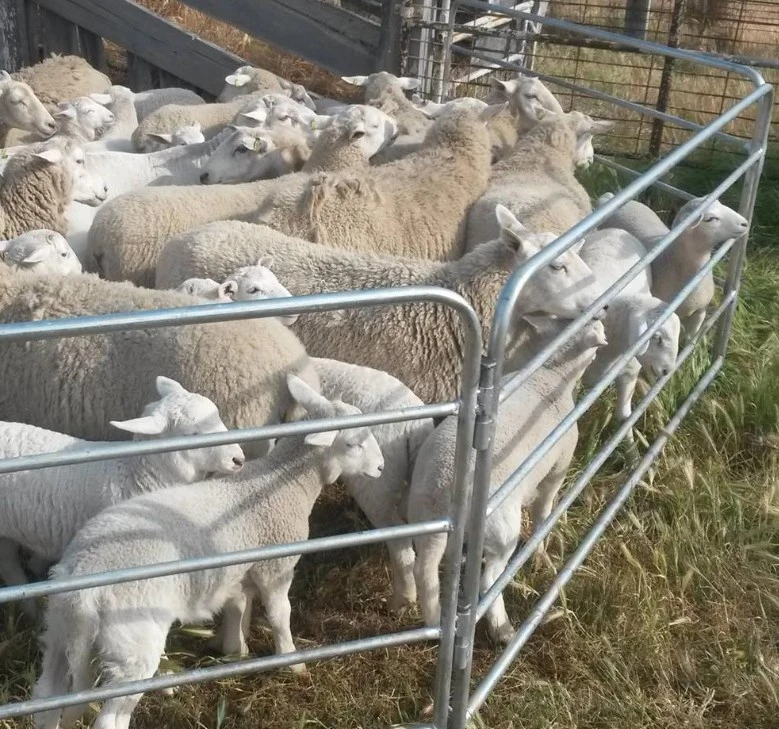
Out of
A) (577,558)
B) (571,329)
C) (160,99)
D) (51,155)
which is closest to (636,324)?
(577,558)

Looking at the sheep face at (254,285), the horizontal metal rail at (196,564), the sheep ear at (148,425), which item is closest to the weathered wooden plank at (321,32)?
the sheep face at (254,285)

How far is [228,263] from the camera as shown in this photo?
14.7 feet

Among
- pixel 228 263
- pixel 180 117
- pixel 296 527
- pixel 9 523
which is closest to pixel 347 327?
pixel 228 263

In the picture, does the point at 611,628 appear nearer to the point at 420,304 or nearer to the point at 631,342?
the point at 631,342

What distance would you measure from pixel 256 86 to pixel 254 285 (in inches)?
153

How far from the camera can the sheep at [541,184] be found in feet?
16.7

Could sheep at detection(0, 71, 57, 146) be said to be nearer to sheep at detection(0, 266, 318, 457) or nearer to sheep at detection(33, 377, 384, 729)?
sheep at detection(0, 266, 318, 457)

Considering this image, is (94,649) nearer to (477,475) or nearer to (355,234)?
(477,475)

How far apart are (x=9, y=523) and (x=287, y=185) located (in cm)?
250

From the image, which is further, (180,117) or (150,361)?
(180,117)

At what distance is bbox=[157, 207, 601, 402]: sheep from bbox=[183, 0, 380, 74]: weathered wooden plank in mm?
3487

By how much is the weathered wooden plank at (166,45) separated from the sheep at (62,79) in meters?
0.39

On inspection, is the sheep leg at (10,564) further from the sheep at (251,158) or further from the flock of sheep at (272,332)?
the sheep at (251,158)

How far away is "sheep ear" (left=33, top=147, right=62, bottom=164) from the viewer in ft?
16.6
